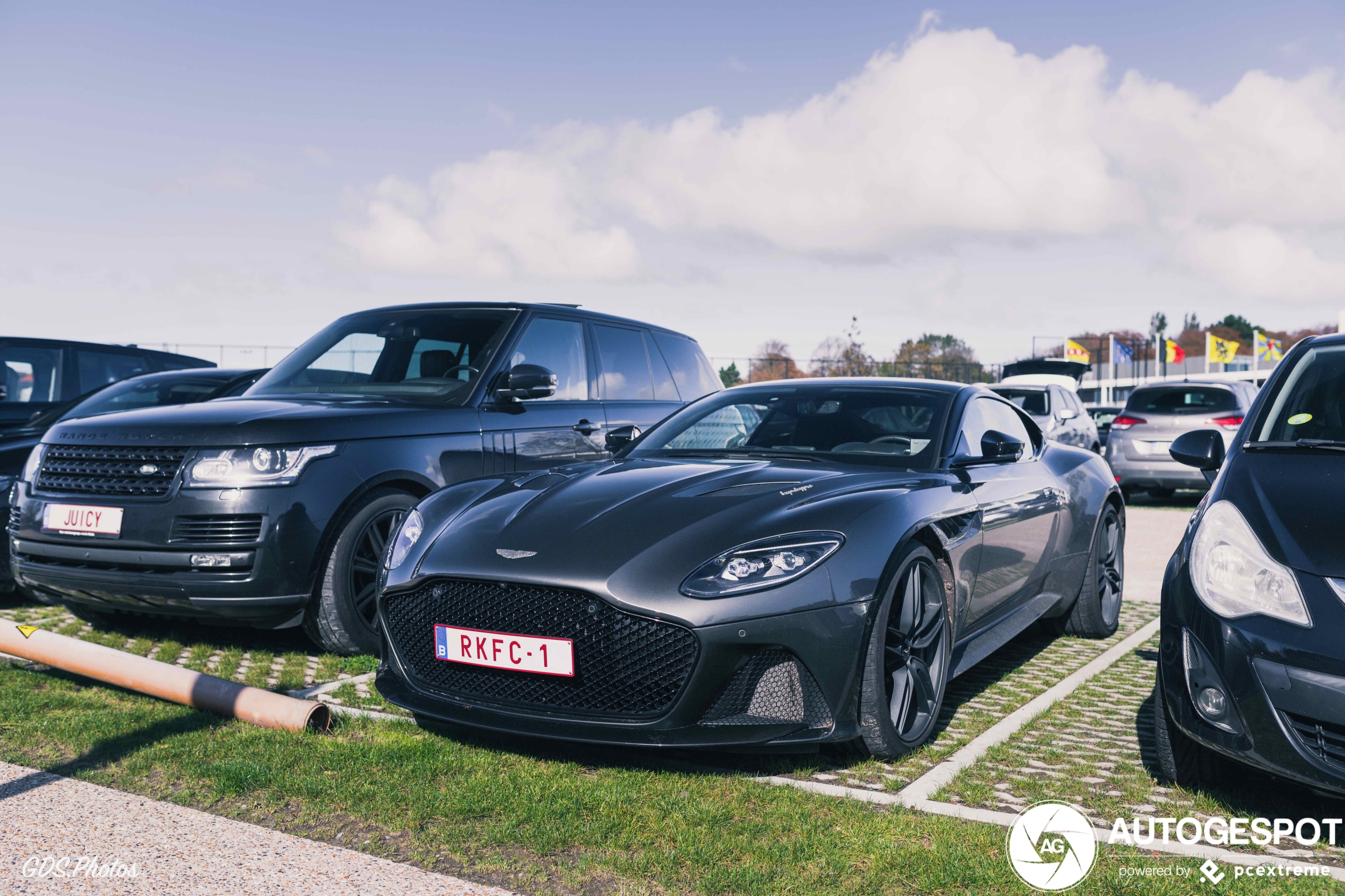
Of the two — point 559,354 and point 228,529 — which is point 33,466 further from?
point 559,354

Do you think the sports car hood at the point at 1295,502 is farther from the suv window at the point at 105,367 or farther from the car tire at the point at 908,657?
the suv window at the point at 105,367

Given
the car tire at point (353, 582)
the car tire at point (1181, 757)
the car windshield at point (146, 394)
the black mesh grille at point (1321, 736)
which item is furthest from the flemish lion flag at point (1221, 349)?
the black mesh grille at point (1321, 736)

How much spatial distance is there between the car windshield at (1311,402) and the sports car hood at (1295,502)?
28cm

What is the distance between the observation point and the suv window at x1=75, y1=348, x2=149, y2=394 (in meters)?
9.67

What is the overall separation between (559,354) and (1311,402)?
4.12m

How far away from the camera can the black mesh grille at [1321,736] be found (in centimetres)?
285

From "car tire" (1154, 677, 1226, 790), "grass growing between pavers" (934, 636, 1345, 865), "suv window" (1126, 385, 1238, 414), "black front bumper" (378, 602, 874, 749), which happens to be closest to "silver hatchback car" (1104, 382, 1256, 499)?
"suv window" (1126, 385, 1238, 414)

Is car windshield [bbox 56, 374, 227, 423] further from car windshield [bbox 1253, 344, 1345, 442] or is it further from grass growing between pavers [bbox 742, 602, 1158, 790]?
car windshield [bbox 1253, 344, 1345, 442]

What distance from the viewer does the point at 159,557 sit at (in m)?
4.96

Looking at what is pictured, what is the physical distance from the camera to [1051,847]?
9.95 ft

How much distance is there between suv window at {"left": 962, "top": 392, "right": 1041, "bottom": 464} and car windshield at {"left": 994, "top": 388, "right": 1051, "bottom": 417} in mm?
7229

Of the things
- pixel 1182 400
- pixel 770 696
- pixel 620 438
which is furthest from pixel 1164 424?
pixel 770 696

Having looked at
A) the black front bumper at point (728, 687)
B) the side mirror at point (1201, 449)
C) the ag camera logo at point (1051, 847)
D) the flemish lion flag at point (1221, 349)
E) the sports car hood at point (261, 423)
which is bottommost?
the ag camera logo at point (1051, 847)

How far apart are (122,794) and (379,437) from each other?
2.32 meters
